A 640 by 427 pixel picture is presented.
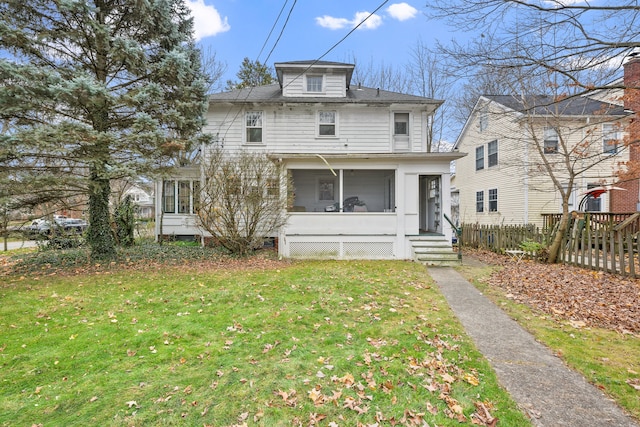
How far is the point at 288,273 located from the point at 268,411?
5.25 m

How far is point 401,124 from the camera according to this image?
13.3 m

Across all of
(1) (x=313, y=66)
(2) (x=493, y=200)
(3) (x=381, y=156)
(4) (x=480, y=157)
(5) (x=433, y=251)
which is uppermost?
(1) (x=313, y=66)

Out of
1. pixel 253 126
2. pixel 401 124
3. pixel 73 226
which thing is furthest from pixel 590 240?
pixel 73 226

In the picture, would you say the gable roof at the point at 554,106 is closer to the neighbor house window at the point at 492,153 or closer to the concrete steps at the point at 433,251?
the neighbor house window at the point at 492,153

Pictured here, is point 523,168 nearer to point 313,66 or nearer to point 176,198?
point 313,66

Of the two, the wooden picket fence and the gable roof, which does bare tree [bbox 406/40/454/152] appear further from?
the wooden picket fence

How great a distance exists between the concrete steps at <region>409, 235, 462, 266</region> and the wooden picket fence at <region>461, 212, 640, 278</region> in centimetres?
283

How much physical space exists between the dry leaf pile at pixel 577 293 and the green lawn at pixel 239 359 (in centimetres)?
187

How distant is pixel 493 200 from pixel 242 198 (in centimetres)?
1432

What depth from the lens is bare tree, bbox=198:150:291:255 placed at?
9.66 m

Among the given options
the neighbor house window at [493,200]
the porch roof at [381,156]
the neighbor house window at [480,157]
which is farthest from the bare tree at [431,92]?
the porch roof at [381,156]

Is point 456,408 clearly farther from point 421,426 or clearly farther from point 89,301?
point 89,301

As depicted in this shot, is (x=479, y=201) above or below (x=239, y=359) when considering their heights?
above

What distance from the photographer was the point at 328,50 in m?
8.55
